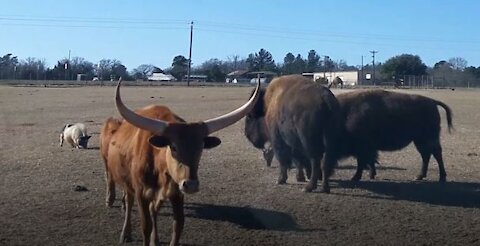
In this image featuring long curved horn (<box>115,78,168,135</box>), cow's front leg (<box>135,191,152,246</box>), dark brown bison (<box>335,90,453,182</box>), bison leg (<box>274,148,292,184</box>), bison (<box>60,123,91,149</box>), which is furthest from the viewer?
bison (<box>60,123,91,149</box>)

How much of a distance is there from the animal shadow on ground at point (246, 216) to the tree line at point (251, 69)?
237 centimetres

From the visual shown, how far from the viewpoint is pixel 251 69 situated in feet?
111

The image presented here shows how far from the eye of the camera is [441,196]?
1397cm

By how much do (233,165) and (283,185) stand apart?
2.57 metres

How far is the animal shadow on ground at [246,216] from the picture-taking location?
1134 cm

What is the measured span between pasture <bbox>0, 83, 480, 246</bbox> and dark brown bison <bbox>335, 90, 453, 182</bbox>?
0.56 metres

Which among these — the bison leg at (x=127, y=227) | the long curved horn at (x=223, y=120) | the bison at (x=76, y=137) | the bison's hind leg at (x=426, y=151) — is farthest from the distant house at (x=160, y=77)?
the long curved horn at (x=223, y=120)

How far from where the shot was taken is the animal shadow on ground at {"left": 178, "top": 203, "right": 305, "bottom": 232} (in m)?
11.3

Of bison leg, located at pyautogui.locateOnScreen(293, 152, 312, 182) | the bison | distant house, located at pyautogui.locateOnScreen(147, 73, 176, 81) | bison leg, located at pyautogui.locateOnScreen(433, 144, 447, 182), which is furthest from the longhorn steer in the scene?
distant house, located at pyautogui.locateOnScreen(147, 73, 176, 81)

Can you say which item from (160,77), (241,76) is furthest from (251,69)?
(160,77)

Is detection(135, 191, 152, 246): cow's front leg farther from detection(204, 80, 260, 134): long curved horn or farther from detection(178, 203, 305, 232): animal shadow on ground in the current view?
detection(178, 203, 305, 232): animal shadow on ground

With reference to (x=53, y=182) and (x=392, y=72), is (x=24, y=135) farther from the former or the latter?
(x=392, y=72)

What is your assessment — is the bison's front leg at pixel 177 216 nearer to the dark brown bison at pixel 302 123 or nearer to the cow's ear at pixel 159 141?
the cow's ear at pixel 159 141

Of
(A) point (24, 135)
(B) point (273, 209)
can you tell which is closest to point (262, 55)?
(A) point (24, 135)
